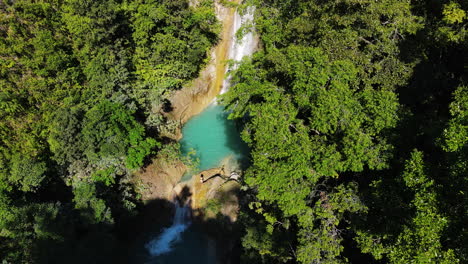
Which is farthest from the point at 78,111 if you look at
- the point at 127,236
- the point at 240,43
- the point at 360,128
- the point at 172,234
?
the point at 360,128

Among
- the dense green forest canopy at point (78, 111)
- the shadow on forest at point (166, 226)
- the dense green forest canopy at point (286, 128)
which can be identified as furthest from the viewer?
the shadow on forest at point (166, 226)

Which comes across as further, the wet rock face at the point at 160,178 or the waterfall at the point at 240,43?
the waterfall at the point at 240,43

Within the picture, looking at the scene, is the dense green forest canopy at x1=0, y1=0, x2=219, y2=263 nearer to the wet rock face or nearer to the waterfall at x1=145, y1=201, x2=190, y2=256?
the wet rock face

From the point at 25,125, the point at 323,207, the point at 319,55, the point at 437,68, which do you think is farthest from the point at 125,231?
the point at 437,68

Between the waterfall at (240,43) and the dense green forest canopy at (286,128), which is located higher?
the waterfall at (240,43)

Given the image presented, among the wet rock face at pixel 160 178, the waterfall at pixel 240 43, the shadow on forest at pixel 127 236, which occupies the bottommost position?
the shadow on forest at pixel 127 236

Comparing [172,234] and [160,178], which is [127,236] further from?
[160,178]

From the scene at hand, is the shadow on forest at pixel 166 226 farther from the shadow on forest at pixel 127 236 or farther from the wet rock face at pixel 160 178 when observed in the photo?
the wet rock face at pixel 160 178

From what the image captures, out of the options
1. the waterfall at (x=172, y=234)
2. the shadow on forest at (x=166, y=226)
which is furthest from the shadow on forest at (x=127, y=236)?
the waterfall at (x=172, y=234)
